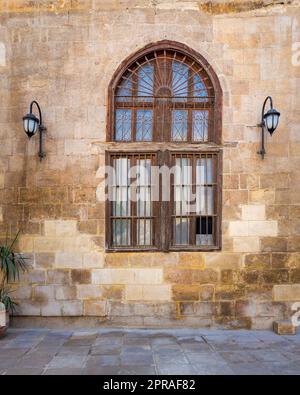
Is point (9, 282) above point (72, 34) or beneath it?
beneath

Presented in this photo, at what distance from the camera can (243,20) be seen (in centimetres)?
567

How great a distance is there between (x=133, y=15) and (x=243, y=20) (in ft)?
6.37

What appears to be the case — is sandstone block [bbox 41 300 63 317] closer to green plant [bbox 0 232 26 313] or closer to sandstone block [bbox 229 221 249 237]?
green plant [bbox 0 232 26 313]

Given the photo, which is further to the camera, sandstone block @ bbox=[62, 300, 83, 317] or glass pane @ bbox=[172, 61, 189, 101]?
glass pane @ bbox=[172, 61, 189, 101]

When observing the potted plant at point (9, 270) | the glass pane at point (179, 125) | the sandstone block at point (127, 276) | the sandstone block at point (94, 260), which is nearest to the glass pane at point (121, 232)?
the sandstone block at point (94, 260)

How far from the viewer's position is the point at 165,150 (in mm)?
5707

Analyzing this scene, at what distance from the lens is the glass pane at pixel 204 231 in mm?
5723

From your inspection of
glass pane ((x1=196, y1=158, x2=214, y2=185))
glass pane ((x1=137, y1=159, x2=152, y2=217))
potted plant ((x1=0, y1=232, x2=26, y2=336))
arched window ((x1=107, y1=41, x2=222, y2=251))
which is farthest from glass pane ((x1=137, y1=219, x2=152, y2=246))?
potted plant ((x1=0, y1=232, x2=26, y2=336))

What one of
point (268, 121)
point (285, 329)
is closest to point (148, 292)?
point (285, 329)

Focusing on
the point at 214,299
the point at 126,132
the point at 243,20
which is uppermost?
the point at 243,20

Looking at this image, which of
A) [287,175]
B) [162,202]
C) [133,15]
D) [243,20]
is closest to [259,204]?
[287,175]

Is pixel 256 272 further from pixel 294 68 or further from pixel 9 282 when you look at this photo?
pixel 9 282

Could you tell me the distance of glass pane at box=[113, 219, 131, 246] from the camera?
5715 mm

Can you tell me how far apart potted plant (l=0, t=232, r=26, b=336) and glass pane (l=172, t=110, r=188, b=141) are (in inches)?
131
